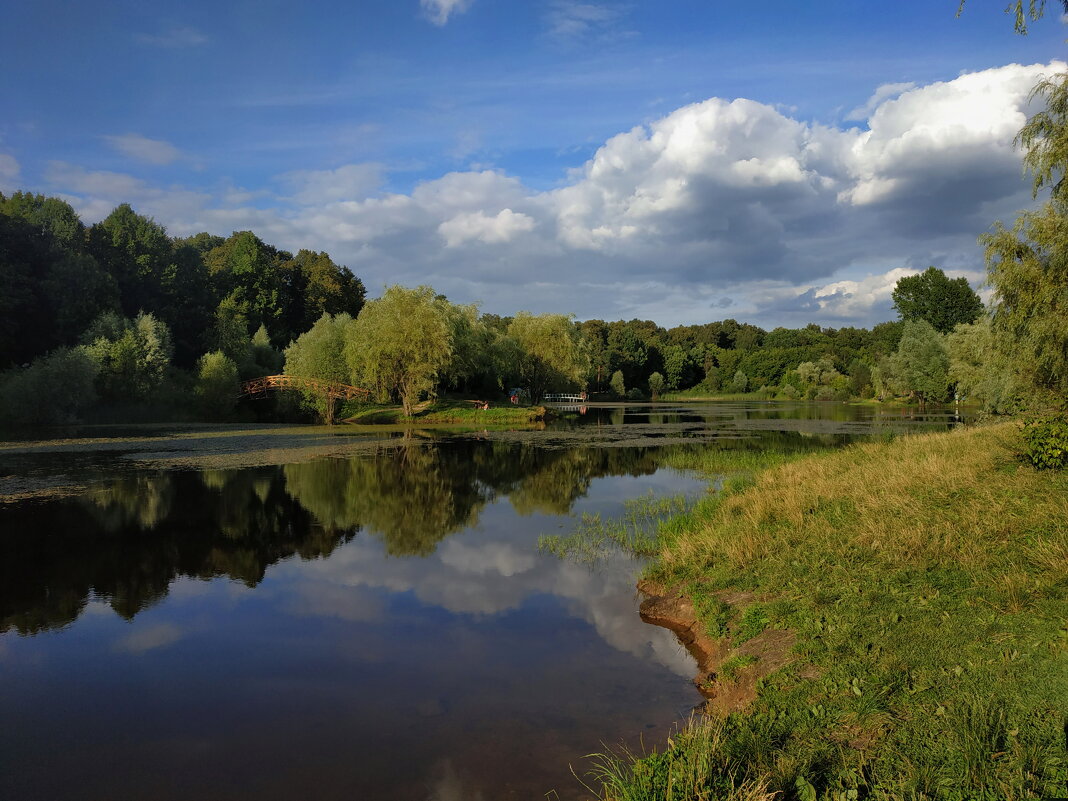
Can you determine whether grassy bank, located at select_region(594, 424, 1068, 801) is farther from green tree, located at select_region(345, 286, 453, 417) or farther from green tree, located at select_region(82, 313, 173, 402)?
green tree, located at select_region(82, 313, 173, 402)

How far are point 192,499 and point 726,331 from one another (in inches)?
5891

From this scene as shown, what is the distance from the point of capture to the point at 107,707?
7.16 meters

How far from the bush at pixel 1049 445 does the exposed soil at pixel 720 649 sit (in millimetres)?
8559

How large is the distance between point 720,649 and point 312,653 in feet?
18.5

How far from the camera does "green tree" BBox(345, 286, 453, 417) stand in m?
49.0

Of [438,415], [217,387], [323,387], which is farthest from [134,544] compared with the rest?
[217,387]

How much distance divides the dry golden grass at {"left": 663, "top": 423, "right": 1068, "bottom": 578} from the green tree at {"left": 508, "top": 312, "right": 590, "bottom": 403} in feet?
181

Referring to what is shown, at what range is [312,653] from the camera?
28.7 ft

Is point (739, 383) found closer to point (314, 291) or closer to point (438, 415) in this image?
point (314, 291)

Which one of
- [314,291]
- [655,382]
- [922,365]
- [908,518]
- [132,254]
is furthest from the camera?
[655,382]

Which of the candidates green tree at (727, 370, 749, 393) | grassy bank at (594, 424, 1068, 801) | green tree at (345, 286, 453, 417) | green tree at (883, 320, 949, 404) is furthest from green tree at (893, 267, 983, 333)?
grassy bank at (594, 424, 1068, 801)

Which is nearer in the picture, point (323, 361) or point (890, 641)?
point (890, 641)

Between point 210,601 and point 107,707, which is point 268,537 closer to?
point 210,601

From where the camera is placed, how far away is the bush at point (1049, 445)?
1270 centimetres
